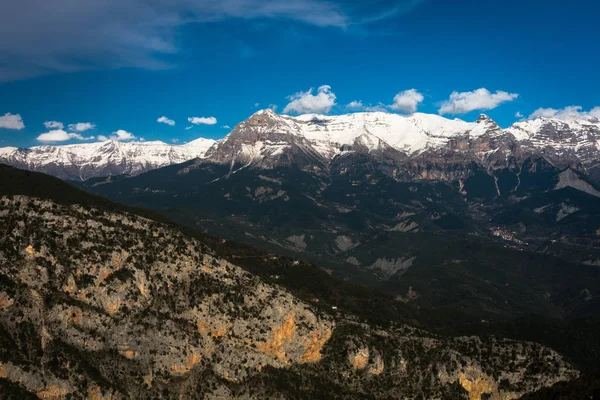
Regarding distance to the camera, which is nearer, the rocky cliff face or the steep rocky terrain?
the steep rocky terrain

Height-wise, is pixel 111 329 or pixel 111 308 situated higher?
pixel 111 308

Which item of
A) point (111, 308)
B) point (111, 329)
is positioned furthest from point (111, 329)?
point (111, 308)

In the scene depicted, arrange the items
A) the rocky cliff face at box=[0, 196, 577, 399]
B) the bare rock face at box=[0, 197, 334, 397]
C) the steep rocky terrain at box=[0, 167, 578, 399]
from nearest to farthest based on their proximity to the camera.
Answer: the steep rocky terrain at box=[0, 167, 578, 399] → the rocky cliff face at box=[0, 196, 577, 399] → the bare rock face at box=[0, 197, 334, 397]

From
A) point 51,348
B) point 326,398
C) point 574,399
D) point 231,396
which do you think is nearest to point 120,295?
point 51,348

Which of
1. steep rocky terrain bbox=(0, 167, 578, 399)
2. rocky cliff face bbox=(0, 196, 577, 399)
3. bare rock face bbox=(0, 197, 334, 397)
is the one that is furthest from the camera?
bare rock face bbox=(0, 197, 334, 397)

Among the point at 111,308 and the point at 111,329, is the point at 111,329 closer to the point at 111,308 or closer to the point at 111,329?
the point at 111,329

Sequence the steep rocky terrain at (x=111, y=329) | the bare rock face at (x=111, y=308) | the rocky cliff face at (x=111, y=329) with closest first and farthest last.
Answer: the steep rocky terrain at (x=111, y=329) → the rocky cliff face at (x=111, y=329) → the bare rock face at (x=111, y=308)

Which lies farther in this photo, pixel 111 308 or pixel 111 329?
pixel 111 308

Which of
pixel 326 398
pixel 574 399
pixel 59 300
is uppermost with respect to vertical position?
pixel 59 300

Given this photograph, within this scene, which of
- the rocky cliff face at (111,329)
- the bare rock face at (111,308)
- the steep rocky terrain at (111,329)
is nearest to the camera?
the steep rocky terrain at (111,329)

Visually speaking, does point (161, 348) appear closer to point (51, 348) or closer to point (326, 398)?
point (51, 348)

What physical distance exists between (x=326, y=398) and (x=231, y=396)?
31.0 m

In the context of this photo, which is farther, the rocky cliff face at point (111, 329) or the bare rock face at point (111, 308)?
the bare rock face at point (111, 308)

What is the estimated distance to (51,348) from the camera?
161500 millimetres
